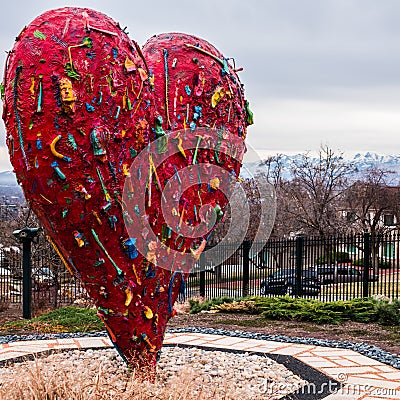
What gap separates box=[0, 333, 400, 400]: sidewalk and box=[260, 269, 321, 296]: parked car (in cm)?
657

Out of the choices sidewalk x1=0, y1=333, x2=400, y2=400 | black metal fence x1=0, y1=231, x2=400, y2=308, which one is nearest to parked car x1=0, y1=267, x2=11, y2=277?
black metal fence x1=0, y1=231, x2=400, y2=308

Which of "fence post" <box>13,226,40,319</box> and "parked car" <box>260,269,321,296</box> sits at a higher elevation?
"fence post" <box>13,226,40,319</box>

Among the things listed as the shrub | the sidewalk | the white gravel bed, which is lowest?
the shrub

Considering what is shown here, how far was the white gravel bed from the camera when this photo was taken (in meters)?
4.18

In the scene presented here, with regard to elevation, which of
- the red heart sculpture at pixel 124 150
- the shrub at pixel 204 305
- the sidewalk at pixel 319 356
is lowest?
the shrub at pixel 204 305

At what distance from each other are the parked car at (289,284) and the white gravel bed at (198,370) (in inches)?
300

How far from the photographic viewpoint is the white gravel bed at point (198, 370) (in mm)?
4184

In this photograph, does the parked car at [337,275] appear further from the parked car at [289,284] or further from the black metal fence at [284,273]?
the parked car at [289,284]

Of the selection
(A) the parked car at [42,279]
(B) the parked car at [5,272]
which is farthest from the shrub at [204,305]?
(B) the parked car at [5,272]

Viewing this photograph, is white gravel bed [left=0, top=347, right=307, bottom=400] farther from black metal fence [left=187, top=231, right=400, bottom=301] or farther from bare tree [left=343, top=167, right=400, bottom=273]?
bare tree [left=343, top=167, right=400, bottom=273]

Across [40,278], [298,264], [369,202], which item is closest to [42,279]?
[40,278]

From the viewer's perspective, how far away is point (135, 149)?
4051 mm

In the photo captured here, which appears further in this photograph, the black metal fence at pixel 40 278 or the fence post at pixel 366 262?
the black metal fence at pixel 40 278

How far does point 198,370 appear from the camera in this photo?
4824mm
